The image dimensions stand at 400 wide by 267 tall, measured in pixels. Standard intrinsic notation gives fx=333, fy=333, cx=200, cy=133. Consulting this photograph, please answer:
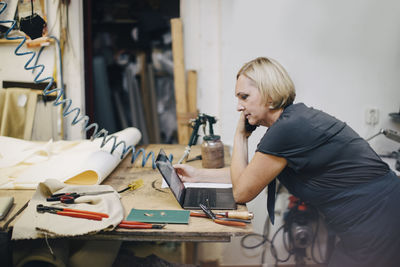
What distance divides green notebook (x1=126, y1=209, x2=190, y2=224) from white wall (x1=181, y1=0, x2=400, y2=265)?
49.1 inches

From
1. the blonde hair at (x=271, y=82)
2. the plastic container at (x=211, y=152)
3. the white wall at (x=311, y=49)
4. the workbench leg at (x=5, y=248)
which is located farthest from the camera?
the white wall at (x=311, y=49)

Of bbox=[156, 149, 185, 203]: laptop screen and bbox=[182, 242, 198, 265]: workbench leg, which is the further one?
bbox=[182, 242, 198, 265]: workbench leg

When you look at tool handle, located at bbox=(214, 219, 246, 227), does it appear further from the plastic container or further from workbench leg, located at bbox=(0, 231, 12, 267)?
workbench leg, located at bbox=(0, 231, 12, 267)

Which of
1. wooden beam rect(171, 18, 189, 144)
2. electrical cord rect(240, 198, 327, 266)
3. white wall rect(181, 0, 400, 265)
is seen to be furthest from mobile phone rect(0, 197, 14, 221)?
electrical cord rect(240, 198, 327, 266)

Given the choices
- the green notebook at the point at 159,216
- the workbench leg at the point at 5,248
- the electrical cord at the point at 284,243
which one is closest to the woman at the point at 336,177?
the green notebook at the point at 159,216

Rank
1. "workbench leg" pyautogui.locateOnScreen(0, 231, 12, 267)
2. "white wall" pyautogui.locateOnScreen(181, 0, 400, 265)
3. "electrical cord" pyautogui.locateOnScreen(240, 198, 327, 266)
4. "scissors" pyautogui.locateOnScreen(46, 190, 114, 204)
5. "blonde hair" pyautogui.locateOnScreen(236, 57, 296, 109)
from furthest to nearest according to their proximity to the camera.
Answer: "electrical cord" pyautogui.locateOnScreen(240, 198, 327, 266), "white wall" pyautogui.locateOnScreen(181, 0, 400, 265), "blonde hair" pyautogui.locateOnScreen(236, 57, 296, 109), "scissors" pyautogui.locateOnScreen(46, 190, 114, 204), "workbench leg" pyautogui.locateOnScreen(0, 231, 12, 267)

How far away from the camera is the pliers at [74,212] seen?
3.62ft

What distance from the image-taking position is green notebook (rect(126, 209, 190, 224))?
113 cm

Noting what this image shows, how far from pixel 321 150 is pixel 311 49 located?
123cm

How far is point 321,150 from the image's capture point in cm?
125

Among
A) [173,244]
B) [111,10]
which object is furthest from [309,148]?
[111,10]

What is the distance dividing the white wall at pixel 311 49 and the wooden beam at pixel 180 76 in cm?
9

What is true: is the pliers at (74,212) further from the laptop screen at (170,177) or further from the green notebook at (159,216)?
the laptop screen at (170,177)

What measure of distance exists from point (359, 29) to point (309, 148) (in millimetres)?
1411
